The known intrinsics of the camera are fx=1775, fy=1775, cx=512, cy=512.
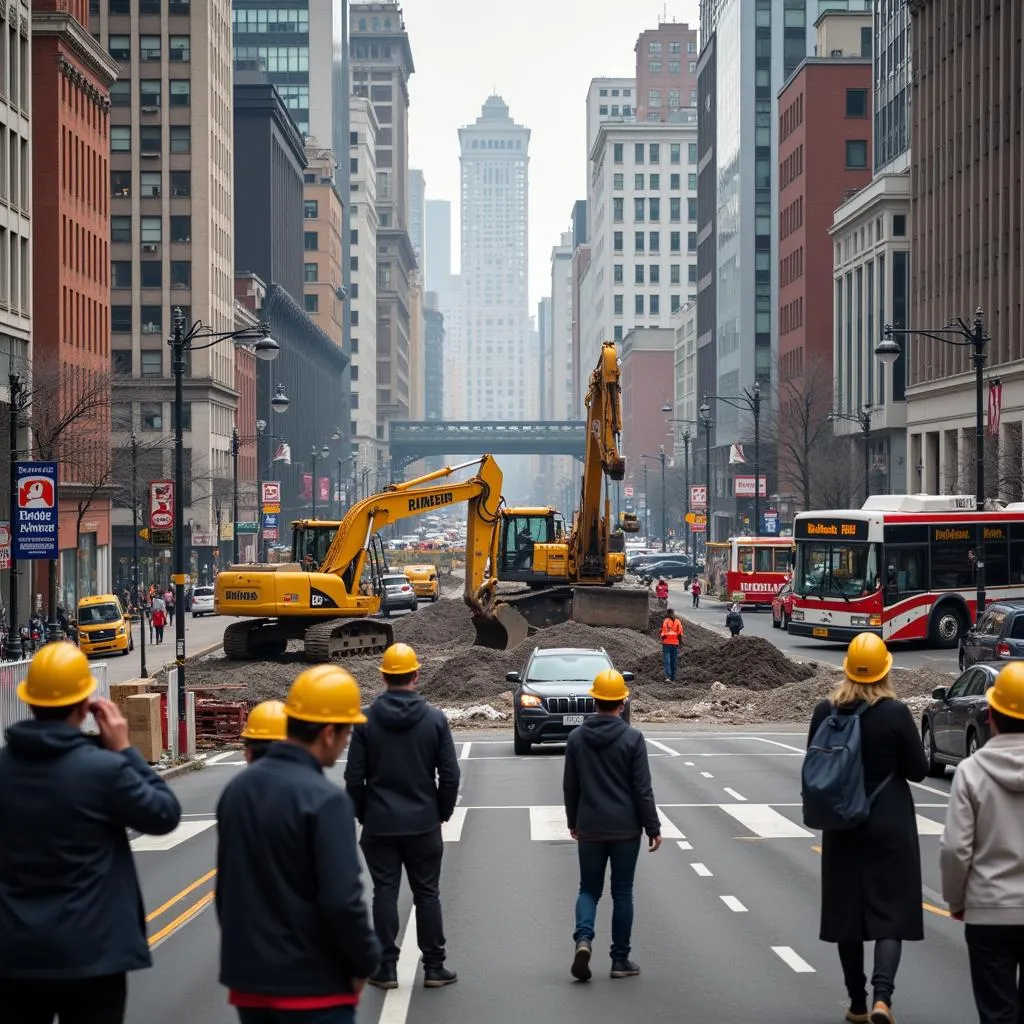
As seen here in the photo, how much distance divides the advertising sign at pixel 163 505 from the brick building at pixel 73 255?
28.3 m

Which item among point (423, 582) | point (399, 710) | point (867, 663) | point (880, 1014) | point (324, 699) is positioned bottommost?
point (880, 1014)

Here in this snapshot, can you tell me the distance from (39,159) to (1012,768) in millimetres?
67229

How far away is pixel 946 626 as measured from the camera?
44.7m

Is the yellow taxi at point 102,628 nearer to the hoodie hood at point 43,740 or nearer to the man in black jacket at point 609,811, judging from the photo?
the man in black jacket at point 609,811

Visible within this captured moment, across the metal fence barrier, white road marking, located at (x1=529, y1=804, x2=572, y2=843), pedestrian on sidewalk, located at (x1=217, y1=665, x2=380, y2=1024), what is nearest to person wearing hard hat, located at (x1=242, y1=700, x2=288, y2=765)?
pedestrian on sidewalk, located at (x1=217, y1=665, x2=380, y2=1024)

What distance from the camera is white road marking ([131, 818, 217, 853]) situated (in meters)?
16.6

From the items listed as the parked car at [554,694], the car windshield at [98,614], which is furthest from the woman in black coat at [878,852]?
the car windshield at [98,614]

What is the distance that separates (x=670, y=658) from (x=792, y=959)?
24934mm

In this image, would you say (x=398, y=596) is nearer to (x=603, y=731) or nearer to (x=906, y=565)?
(x=906, y=565)

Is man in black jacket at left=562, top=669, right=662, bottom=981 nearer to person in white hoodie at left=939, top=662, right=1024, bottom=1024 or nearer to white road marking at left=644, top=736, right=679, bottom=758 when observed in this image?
person in white hoodie at left=939, top=662, right=1024, bottom=1024

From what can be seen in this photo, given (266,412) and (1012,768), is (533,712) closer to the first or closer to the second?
(1012,768)

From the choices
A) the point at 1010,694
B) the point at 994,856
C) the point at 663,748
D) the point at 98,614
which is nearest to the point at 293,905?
the point at 994,856

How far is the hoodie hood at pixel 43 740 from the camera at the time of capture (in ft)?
20.9

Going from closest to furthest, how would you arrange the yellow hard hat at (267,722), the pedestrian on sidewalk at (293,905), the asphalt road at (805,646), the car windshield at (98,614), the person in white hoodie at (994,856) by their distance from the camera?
the pedestrian on sidewalk at (293,905)
the yellow hard hat at (267,722)
the person in white hoodie at (994,856)
the asphalt road at (805,646)
the car windshield at (98,614)
